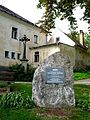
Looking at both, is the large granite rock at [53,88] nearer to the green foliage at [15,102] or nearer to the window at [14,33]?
the green foliage at [15,102]

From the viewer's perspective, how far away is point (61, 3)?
2395 cm

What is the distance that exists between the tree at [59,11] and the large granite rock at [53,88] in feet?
43.0

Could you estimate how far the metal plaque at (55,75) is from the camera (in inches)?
407

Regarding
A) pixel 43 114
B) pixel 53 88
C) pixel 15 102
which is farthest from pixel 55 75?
pixel 43 114

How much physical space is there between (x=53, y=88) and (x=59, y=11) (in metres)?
15.4

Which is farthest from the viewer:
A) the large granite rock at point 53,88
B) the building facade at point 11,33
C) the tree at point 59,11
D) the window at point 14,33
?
the window at point 14,33

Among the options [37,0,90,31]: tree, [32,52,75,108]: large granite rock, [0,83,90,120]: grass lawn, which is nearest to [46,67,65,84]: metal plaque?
[32,52,75,108]: large granite rock

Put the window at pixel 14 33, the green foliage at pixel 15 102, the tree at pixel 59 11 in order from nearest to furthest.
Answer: the green foliage at pixel 15 102 → the tree at pixel 59 11 → the window at pixel 14 33

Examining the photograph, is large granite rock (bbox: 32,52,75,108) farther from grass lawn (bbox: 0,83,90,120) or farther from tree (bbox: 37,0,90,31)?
tree (bbox: 37,0,90,31)

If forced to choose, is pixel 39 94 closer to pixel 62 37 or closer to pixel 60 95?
pixel 60 95

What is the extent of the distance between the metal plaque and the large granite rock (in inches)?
2.8

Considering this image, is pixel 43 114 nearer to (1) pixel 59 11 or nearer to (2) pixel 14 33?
(1) pixel 59 11

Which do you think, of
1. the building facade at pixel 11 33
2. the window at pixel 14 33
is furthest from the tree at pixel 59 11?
the window at pixel 14 33

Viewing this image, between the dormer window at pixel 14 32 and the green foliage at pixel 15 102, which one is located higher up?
the dormer window at pixel 14 32
